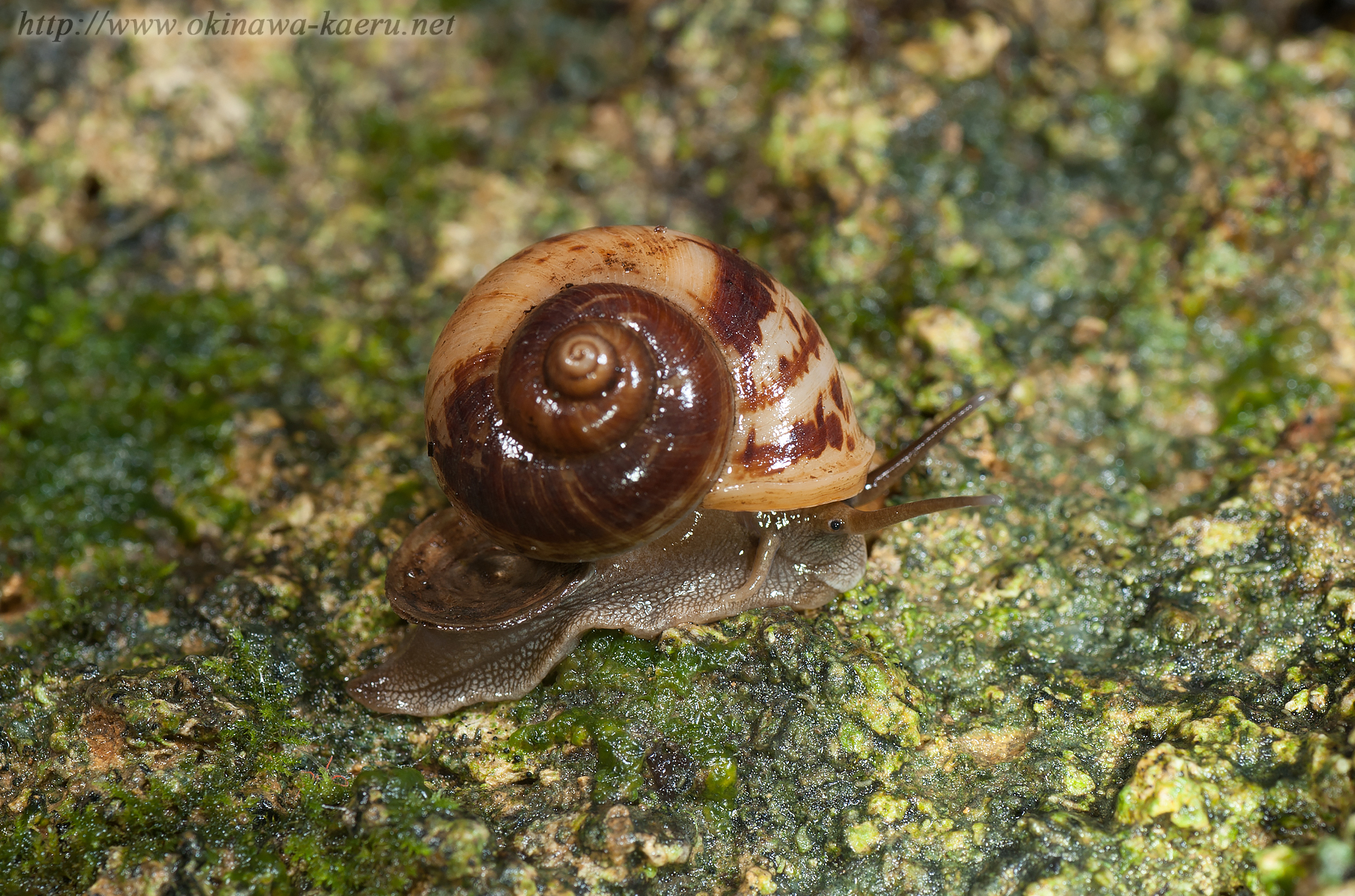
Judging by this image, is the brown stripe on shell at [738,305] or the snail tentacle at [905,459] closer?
the brown stripe on shell at [738,305]

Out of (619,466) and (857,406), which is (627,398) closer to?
(619,466)

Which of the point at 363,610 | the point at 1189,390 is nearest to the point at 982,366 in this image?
the point at 1189,390

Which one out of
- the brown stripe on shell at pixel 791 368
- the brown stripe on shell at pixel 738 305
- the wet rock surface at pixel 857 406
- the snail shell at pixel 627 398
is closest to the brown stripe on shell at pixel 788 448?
the snail shell at pixel 627 398

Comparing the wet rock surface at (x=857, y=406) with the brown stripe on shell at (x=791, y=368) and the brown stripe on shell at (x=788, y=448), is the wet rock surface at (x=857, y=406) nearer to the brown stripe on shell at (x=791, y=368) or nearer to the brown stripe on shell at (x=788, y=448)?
the brown stripe on shell at (x=788, y=448)

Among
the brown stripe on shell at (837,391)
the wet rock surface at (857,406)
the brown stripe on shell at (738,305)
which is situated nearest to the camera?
the wet rock surface at (857,406)

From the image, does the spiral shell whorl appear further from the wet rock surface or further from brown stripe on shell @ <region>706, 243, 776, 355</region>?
the wet rock surface

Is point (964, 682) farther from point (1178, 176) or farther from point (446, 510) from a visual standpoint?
point (1178, 176)

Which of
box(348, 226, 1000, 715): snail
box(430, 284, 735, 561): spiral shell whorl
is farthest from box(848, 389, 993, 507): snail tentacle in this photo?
box(430, 284, 735, 561): spiral shell whorl
